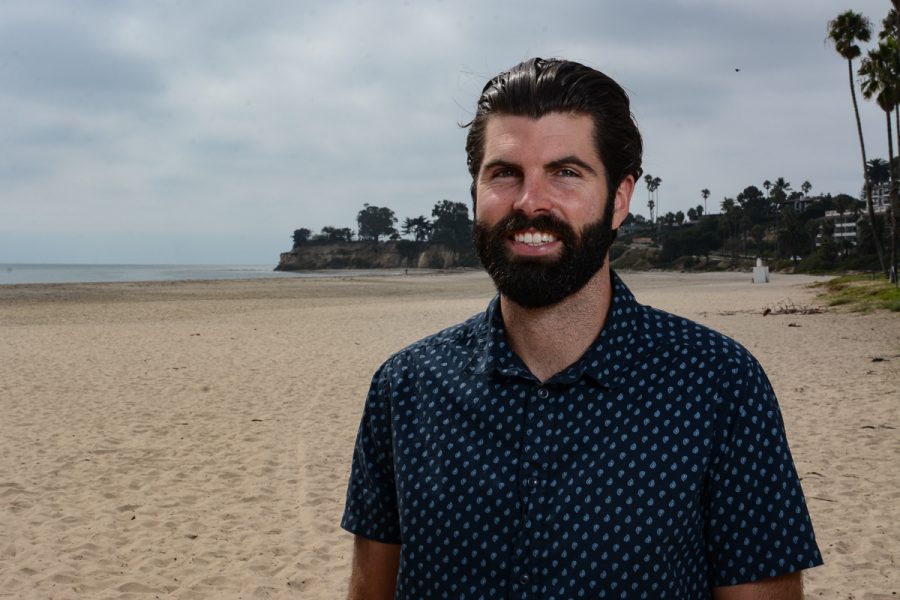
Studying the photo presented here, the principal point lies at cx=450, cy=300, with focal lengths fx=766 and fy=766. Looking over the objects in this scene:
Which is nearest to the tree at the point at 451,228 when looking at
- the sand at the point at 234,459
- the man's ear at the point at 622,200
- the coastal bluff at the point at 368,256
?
the coastal bluff at the point at 368,256

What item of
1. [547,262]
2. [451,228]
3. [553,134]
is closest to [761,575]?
[547,262]

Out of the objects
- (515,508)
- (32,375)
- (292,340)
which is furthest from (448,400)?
(292,340)

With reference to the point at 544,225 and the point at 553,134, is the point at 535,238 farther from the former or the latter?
the point at 553,134

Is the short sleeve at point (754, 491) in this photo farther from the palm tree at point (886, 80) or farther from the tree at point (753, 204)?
the tree at point (753, 204)

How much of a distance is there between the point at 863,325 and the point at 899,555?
17407 mm

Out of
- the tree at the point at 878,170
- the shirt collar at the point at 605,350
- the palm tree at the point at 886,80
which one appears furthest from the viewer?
the tree at the point at 878,170

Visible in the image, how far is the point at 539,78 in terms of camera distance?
1.72 meters

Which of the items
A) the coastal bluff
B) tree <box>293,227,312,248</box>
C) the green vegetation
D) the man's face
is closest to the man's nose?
the man's face

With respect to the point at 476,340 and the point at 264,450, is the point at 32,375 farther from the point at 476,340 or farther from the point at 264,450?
the point at 476,340

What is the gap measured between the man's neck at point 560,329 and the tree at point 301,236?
6964 inches

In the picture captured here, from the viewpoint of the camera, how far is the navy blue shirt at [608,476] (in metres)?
1.57

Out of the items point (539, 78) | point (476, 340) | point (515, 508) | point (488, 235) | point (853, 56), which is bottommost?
point (515, 508)

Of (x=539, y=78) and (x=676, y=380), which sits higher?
(x=539, y=78)

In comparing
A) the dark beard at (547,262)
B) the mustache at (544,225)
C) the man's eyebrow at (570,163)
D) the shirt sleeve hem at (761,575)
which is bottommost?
the shirt sleeve hem at (761,575)
